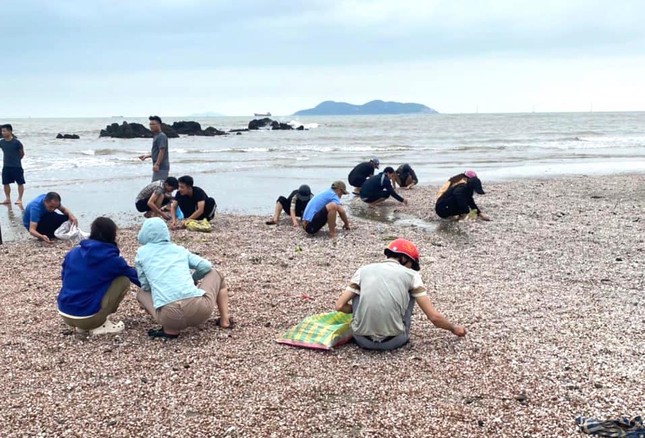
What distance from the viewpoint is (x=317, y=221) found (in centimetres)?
1082

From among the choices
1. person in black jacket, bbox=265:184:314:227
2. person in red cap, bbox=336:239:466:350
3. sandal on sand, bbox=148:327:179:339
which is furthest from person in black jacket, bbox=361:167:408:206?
sandal on sand, bbox=148:327:179:339

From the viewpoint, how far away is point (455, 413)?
443 cm

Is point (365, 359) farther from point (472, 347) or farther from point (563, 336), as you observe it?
point (563, 336)

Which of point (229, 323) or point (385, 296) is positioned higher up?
point (385, 296)

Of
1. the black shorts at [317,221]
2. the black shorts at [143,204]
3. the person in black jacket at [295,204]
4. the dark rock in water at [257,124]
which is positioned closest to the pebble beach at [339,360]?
the black shorts at [317,221]

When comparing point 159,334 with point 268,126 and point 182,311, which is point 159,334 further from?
point 268,126

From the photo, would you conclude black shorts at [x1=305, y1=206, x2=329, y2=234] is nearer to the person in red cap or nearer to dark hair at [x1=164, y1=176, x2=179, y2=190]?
dark hair at [x1=164, y1=176, x2=179, y2=190]

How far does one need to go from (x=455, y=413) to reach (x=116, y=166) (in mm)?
23486

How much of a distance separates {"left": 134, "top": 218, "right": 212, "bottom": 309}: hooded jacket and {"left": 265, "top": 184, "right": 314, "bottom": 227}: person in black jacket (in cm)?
581

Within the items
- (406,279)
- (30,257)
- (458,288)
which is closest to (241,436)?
(406,279)

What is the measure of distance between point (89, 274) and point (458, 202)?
8.11 metres

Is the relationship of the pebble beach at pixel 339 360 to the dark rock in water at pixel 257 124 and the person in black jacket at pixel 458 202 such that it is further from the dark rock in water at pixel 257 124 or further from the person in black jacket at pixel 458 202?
A: the dark rock in water at pixel 257 124

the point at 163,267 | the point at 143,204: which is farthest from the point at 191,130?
the point at 163,267

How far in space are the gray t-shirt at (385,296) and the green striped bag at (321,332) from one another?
8.7 inches
